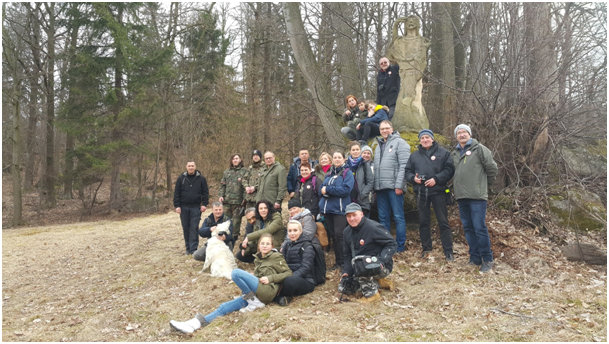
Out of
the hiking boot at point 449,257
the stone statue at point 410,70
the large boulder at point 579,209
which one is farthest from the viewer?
the stone statue at point 410,70

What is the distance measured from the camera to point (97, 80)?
16656mm

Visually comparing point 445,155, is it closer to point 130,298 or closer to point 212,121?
point 130,298

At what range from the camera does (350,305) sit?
15.7ft

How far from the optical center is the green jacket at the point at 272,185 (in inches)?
273

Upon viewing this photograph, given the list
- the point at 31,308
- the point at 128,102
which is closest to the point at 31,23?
the point at 128,102

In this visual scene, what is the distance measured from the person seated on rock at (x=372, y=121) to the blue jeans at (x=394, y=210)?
4.58 feet

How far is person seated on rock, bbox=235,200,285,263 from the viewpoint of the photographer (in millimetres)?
6117

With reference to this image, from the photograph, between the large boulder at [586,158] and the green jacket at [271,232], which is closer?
the green jacket at [271,232]

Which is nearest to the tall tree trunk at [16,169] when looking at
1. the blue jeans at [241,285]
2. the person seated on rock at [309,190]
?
the person seated on rock at [309,190]

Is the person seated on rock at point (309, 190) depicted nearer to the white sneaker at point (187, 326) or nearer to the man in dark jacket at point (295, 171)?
the man in dark jacket at point (295, 171)

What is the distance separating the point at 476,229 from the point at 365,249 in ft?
5.31

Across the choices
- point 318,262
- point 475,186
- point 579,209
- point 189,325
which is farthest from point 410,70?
point 189,325

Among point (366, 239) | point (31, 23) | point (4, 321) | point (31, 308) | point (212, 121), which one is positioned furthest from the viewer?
point (212, 121)

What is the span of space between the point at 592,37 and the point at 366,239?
6328mm
